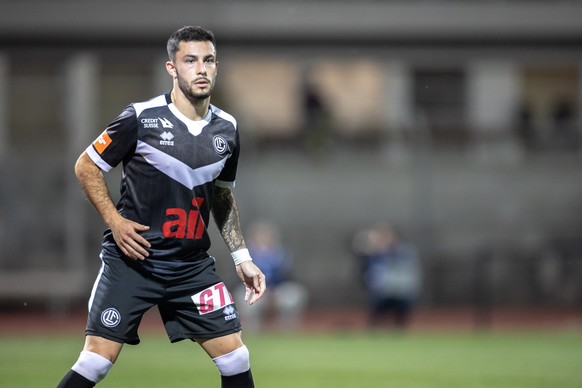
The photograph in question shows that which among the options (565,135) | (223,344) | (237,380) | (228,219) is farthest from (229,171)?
(565,135)

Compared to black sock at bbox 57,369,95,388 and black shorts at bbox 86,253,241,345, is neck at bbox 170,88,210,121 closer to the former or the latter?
black shorts at bbox 86,253,241,345

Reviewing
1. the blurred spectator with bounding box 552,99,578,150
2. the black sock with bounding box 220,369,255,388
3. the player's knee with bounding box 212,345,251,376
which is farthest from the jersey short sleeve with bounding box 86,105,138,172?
the blurred spectator with bounding box 552,99,578,150

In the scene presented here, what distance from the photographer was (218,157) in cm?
695

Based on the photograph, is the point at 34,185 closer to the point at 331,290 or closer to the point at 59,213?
the point at 59,213

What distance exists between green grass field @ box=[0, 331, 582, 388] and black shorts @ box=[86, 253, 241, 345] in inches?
182

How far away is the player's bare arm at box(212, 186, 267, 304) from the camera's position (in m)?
7.23

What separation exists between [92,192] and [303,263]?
1900cm

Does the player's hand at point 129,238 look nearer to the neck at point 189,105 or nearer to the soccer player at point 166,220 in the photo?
the soccer player at point 166,220

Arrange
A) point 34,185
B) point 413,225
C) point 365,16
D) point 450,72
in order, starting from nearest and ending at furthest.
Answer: point 34,185 < point 413,225 < point 365,16 < point 450,72

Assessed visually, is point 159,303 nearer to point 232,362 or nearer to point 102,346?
point 102,346

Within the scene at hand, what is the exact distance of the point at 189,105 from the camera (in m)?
6.89

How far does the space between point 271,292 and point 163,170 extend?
51.1 ft

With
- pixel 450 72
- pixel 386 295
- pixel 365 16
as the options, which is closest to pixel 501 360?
pixel 386 295

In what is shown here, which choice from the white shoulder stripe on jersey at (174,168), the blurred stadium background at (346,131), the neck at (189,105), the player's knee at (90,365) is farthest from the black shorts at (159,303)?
the blurred stadium background at (346,131)
